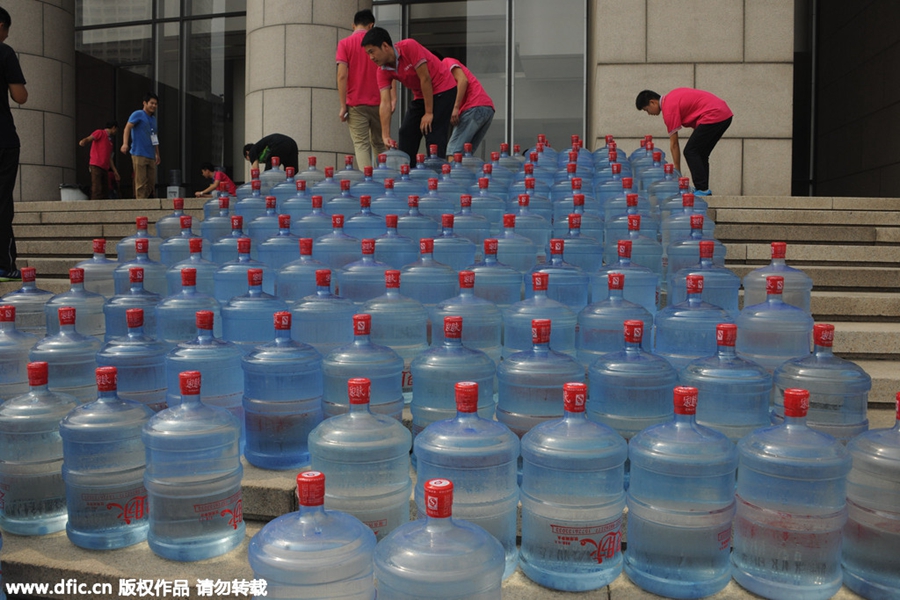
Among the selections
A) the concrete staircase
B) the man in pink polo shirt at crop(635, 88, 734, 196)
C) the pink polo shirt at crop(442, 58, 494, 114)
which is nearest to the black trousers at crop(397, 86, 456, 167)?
the pink polo shirt at crop(442, 58, 494, 114)

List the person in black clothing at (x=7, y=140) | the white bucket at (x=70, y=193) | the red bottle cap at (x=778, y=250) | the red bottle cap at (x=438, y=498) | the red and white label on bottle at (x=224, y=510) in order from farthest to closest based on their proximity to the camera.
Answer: the white bucket at (x=70, y=193) → the person in black clothing at (x=7, y=140) → the red bottle cap at (x=778, y=250) → the red and white label on bottle at (x=224, y=510) → the red bottle cap at (x=438, y=498)

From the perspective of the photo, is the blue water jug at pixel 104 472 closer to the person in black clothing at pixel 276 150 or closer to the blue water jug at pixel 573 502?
the blue water jug at pixel 573 502

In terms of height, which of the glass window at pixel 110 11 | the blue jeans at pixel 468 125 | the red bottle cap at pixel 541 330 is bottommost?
the red bottle cap at pixel 541 330

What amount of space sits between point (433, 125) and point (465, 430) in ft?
17.2

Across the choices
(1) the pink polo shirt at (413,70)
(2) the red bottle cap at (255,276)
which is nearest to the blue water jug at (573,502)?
(2) the red bottle cap at (255,276)

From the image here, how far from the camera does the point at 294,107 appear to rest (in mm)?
10469

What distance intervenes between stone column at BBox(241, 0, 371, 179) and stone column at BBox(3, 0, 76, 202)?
14.3ft

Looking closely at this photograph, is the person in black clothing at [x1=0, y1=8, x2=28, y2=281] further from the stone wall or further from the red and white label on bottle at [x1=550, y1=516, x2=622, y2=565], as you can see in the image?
the stone wall

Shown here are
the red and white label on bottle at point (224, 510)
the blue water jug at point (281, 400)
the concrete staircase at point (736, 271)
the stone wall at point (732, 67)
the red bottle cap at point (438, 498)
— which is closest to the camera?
the red bottle cap at point (438, 498)

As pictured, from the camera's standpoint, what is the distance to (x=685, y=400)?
7.89 ft

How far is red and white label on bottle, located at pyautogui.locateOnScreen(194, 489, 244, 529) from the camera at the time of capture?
2682mm

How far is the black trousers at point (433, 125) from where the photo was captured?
726 cm

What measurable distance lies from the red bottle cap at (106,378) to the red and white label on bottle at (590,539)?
5.83ft

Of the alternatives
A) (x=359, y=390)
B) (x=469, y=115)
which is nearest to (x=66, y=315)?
(x=359, y=390)
